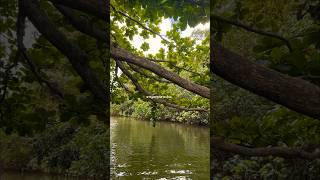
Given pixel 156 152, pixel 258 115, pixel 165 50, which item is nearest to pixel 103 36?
pixel 258 115

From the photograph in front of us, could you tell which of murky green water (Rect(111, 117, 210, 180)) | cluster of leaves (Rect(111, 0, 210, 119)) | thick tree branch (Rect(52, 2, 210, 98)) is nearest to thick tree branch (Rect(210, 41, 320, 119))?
thick tree branch (Rect(52, 2, 210, 98))

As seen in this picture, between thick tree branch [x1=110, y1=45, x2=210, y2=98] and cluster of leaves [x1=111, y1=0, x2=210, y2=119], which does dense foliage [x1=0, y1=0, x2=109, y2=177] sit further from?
cluster of leaves [x1=111, y1=0, x2=210, y2=119]

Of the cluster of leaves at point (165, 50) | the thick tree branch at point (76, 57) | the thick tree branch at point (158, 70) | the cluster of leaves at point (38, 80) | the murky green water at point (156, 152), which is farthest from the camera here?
the murky green water at point (156, 152)

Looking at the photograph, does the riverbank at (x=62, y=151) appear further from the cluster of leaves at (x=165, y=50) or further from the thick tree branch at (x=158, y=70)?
the cluster of leaves at (x=165, y=50)

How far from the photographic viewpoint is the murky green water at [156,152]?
3.00 metres

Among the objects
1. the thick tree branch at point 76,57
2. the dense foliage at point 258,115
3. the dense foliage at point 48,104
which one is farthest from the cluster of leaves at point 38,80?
the dense foliage at point 258,115

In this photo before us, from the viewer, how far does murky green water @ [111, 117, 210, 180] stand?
3000mm

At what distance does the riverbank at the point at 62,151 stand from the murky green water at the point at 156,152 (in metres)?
0.69

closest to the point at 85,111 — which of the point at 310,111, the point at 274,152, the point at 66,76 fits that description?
the point at 66,76

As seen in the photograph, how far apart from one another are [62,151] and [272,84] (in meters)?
1.54

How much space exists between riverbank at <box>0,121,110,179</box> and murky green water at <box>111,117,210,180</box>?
0.69 meters

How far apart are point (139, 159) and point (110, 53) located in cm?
114

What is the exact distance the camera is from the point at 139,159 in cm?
295

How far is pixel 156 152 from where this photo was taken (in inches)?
121
